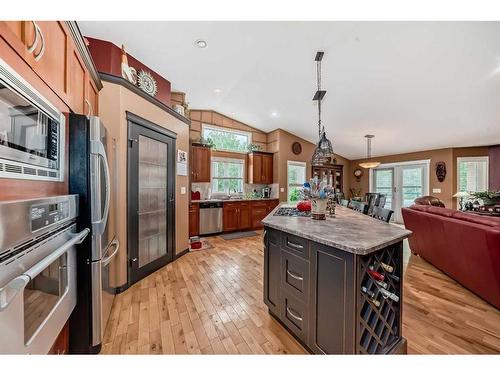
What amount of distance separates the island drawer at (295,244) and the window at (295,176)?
4300mm

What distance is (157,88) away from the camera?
3.19 m

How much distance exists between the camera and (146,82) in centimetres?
288

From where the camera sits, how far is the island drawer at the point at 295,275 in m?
1.38

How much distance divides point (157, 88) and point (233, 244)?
3142mm

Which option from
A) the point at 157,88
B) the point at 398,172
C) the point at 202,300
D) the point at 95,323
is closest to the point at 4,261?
the point at 95,323

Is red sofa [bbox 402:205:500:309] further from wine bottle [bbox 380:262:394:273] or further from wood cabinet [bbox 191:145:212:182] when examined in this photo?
wood cabinet [bbox 191:145:212:182]

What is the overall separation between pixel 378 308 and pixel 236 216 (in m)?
3.96

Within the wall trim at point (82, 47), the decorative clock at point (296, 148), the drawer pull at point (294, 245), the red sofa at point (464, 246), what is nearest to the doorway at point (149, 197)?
the wall trim at point (82, 47)

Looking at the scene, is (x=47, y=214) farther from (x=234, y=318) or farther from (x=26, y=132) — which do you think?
(x=234, y=318)

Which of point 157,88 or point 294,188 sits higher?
point 157,88

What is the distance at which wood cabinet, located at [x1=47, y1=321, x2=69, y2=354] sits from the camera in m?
1.17

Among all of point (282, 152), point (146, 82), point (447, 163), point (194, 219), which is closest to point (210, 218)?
point (194, 219)
